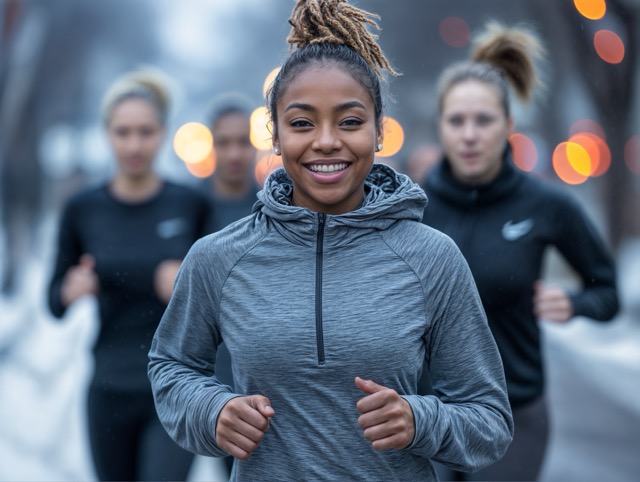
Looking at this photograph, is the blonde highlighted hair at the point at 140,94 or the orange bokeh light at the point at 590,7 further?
the orange bokeh light at the point at 590,7

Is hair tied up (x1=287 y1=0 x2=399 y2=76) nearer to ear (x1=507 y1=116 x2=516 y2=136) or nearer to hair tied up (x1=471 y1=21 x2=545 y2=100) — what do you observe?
ear (x1=507 y1=116 x2=516 y2=136)

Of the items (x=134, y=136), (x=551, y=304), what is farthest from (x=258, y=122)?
(x=551, y=304)

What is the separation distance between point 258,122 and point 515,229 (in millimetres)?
2609

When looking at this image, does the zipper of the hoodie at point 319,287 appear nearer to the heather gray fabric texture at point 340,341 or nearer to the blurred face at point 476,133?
the heather gray fabric texture at point 340,341

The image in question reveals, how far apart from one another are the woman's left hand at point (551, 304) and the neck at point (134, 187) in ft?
5.54

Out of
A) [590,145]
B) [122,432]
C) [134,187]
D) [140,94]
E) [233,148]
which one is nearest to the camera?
[122,432]

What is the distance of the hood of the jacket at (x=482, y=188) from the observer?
3.76 meters

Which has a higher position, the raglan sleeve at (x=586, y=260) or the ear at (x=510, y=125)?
the ear at (x=510, y=125)

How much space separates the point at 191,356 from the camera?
2453mm

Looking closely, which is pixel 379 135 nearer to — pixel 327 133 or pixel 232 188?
pixel 327 133

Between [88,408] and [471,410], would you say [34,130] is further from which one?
[471,410]

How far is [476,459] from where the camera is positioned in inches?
92.7

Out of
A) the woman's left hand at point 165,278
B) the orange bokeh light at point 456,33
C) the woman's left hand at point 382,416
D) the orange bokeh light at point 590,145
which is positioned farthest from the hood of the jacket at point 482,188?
the orange bokeh light at point 590,145

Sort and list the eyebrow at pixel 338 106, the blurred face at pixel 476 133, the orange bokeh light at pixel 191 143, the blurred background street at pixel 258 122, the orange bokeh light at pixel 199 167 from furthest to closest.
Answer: the orange bokeh light at pixel 191 143
the orange bokeh light at pixel 199 167
the blurred background street at pixel 258 122
the blurred face at pixel 476 133
the eyebrow at pixel 338 106
